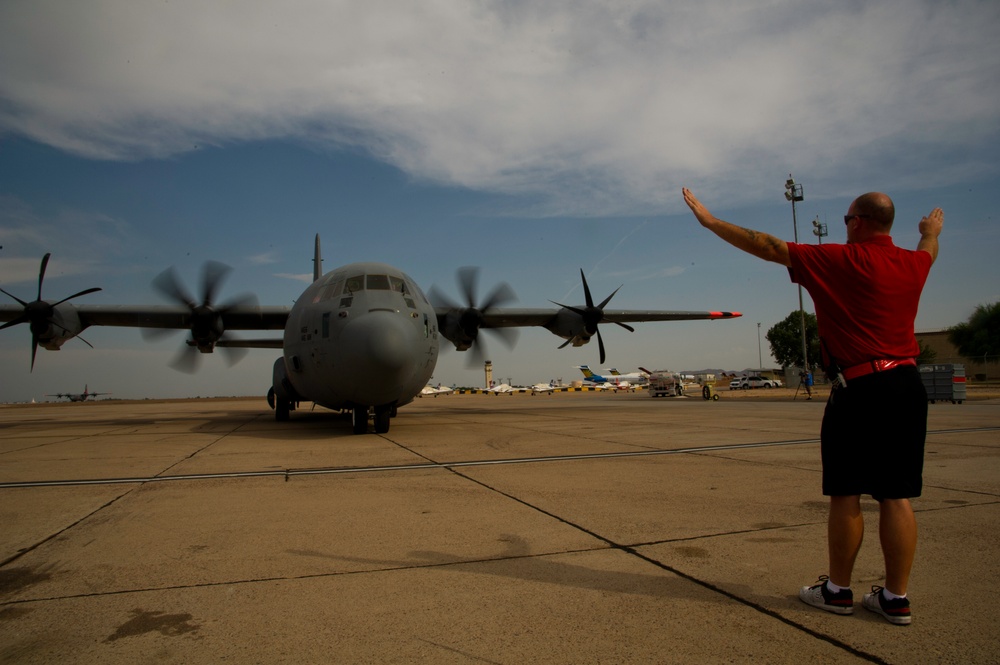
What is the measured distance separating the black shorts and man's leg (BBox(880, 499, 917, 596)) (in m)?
0.06

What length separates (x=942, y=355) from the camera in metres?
71.9

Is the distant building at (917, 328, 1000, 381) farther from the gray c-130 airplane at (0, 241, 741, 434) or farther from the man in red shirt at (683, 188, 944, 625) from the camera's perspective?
the man in red shirt at (683, 188, 944, 625)

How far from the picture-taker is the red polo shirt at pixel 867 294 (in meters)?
3.00

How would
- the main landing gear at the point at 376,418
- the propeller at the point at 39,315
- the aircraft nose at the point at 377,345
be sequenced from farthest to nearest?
the propeller at the point at 39,315, the main landing gear at the point at 376,418, the aircraft nose at the point at 377,345

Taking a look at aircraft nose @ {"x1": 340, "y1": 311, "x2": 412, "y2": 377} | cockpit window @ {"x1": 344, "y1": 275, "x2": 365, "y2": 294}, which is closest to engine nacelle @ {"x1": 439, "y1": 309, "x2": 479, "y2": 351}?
cockpit window @ {"x1": 344, "y1": 275, "x2": 365, "y2": 294}

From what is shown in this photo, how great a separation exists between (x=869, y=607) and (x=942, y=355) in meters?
85.8

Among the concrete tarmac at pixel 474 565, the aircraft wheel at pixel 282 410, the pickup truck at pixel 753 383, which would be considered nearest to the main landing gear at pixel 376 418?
the concrete tarmac at pixel 474 565

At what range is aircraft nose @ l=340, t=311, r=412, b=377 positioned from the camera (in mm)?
10695

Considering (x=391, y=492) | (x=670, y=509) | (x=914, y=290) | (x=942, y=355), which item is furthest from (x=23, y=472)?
(x=942, y=355)

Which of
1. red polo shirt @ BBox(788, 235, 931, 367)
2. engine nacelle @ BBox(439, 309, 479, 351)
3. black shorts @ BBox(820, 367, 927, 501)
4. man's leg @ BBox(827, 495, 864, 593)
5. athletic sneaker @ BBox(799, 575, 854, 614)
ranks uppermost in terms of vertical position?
engine nacelle @ BBox(439, 309, 479, 351)

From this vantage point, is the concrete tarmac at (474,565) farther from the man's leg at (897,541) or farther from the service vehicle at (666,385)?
the service vehicle at (666,385)

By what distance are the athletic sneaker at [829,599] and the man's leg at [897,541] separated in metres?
0.06

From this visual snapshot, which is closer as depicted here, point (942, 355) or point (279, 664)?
point (279, 664)

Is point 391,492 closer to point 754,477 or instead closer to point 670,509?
point 670,509
